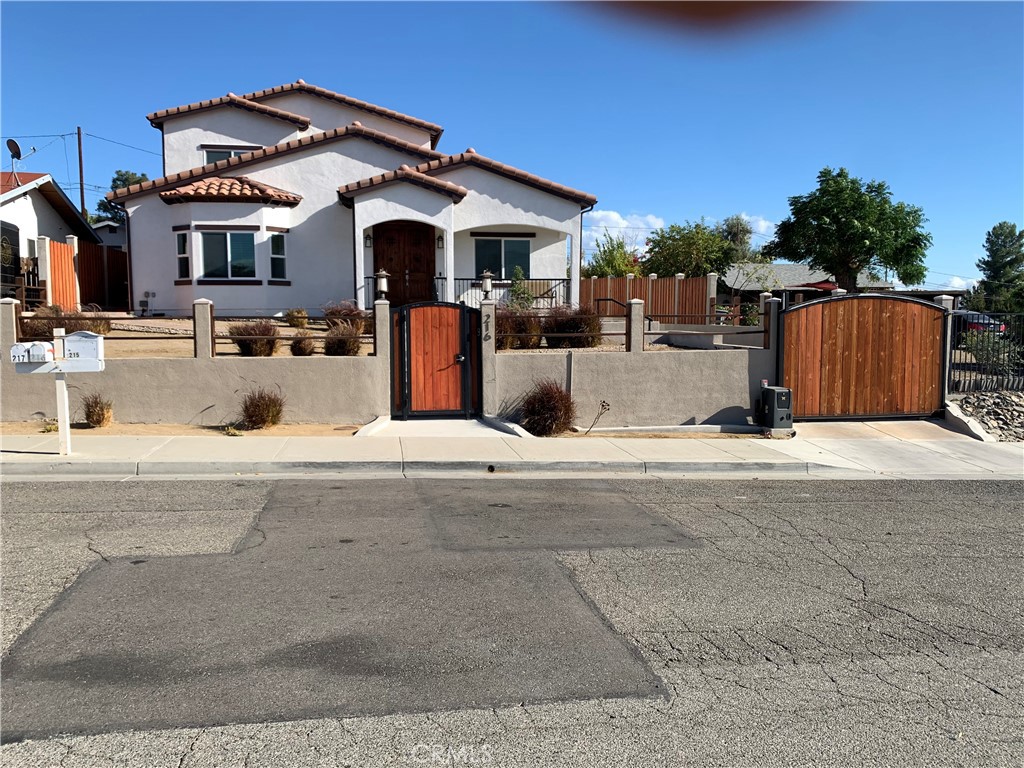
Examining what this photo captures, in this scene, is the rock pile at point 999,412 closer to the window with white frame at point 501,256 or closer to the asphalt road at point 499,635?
the asphalt road at point 499,635

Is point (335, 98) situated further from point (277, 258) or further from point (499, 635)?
point (499, 635)

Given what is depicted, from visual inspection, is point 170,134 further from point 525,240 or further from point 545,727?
point 545,727

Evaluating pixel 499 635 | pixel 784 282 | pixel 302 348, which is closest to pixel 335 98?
pixel 302 348

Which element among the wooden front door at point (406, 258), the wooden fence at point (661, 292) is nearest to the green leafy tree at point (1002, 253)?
the wooden fence at point (661, 292)

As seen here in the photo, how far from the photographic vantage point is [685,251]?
143 feet

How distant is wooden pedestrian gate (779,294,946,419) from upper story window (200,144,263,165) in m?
18.2

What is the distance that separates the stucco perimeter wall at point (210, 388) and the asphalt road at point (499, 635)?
17.3ft

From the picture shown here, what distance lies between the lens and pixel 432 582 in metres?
6.05

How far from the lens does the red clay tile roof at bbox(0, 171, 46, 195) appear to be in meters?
24.5

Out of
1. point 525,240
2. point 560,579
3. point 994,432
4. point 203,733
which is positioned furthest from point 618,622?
point 525,240

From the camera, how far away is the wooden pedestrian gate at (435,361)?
576 inches

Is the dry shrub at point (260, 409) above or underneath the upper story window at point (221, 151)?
underneath

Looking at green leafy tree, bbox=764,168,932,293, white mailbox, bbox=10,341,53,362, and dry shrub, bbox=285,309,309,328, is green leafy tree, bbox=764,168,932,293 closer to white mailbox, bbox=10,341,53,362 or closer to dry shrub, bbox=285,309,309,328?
dry shrub, bbox=285,309,309,328

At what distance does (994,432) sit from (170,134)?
2428 cm
